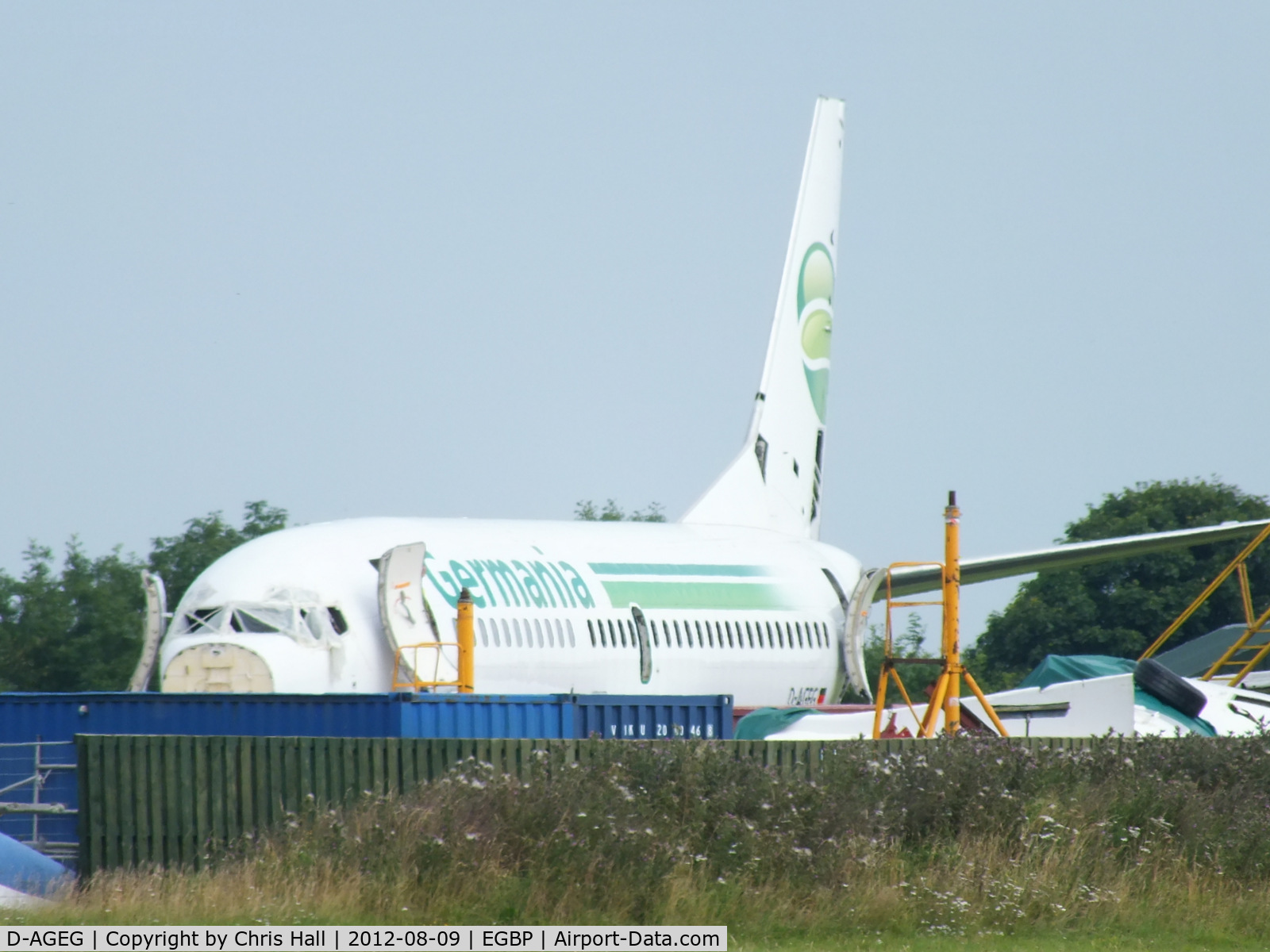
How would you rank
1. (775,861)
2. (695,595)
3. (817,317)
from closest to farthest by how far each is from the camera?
1. (775,861)
2. (695,595)
3. (817,317)

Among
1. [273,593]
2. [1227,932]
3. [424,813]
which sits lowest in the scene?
[1227,932]

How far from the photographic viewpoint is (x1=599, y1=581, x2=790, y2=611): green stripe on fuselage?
2753 cm

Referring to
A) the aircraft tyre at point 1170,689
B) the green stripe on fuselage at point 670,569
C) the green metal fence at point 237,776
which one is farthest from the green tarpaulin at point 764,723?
the green metal fence at point 237,776

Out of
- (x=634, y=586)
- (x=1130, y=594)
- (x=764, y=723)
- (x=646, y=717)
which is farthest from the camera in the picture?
(x=1130, y=594)

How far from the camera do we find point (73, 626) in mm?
44906

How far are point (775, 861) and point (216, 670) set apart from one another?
9.62 metres

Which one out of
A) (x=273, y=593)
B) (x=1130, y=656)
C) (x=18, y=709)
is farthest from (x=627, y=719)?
(x=1130, y=656)

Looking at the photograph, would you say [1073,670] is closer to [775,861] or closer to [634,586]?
[634,586]

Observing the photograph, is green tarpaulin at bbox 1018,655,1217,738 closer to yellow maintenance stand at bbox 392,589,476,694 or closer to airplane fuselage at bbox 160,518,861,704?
airplane fuselage at bbox 160,518,861,704

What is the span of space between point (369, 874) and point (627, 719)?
7188 mm

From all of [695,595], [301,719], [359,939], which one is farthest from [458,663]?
[359,939]

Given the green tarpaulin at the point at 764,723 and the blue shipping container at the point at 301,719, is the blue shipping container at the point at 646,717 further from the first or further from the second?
the green tarpaulin at the point at 764,723

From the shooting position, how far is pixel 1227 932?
48.0 ft

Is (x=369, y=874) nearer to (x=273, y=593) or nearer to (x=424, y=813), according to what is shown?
(x=424, y=813)
